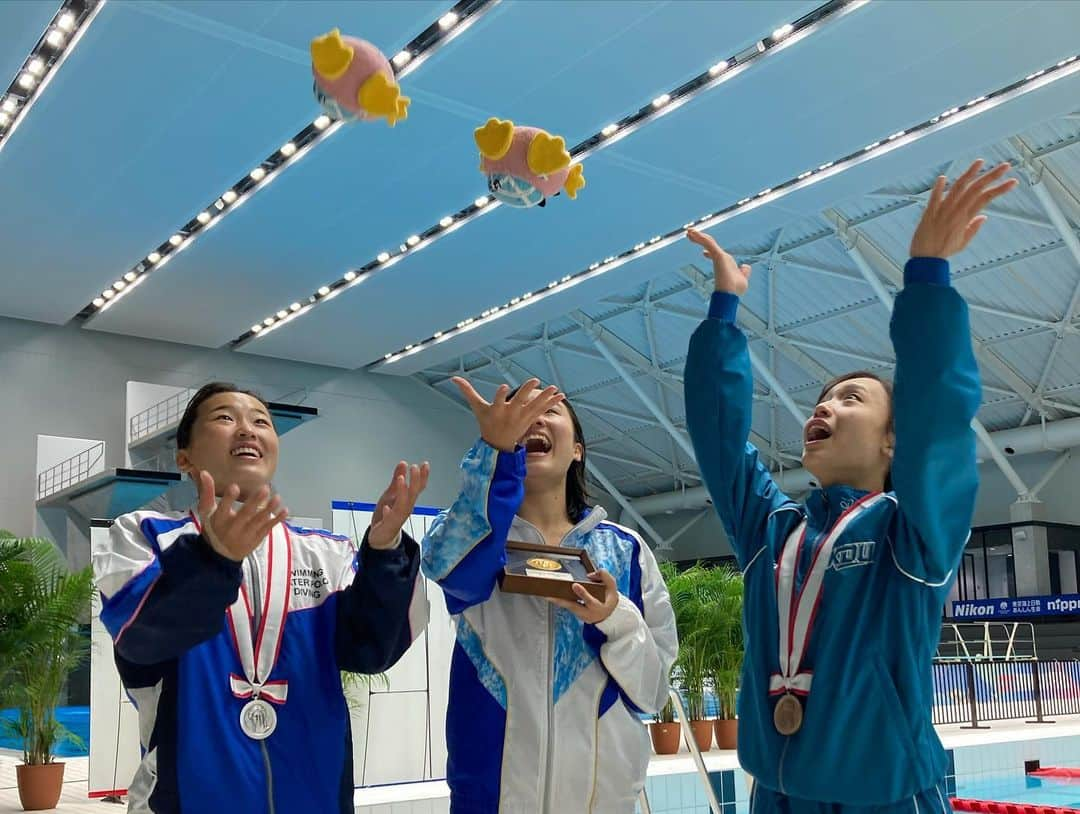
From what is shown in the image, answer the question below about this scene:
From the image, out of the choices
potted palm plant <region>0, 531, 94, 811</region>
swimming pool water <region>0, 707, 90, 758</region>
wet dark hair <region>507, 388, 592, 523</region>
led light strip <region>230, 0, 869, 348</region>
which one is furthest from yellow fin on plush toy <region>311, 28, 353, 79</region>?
swimming pool water <region>0, 707, 90, 758</region>

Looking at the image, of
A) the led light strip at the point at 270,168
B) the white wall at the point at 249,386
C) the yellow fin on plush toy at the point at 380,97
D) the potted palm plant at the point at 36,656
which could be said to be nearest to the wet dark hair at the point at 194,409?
the yellow fin on plush toy at the point at 380,97

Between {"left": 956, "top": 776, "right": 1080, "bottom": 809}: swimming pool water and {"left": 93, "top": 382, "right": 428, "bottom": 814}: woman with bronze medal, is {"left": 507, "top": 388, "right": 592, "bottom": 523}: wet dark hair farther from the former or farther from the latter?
{"left": 956, "top": 776, "right": 1080, "bottom": 809}: swimming pool water

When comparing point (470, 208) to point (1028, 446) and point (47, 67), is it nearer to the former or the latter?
point (47, 67)

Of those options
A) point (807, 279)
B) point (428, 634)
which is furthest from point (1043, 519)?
point (428, 634)

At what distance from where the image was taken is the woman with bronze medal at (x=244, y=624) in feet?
6.79

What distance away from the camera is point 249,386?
80.8 ft

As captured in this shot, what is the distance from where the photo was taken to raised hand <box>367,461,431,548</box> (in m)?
2.37

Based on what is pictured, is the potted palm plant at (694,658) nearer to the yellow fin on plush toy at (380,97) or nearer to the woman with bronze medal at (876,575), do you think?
the woman with bronze medal at (876,575)

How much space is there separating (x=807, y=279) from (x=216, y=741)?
21141 mm

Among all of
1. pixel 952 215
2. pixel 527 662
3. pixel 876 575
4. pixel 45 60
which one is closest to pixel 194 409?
pixel 527 662

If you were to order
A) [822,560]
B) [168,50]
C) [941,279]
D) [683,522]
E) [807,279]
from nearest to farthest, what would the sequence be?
[941,279], [822,560], [168,50], [807,279], [683,522]

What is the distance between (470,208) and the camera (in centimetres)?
1720

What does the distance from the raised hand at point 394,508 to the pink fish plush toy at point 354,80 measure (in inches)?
35.9

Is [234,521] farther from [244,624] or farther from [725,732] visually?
[725,732]
